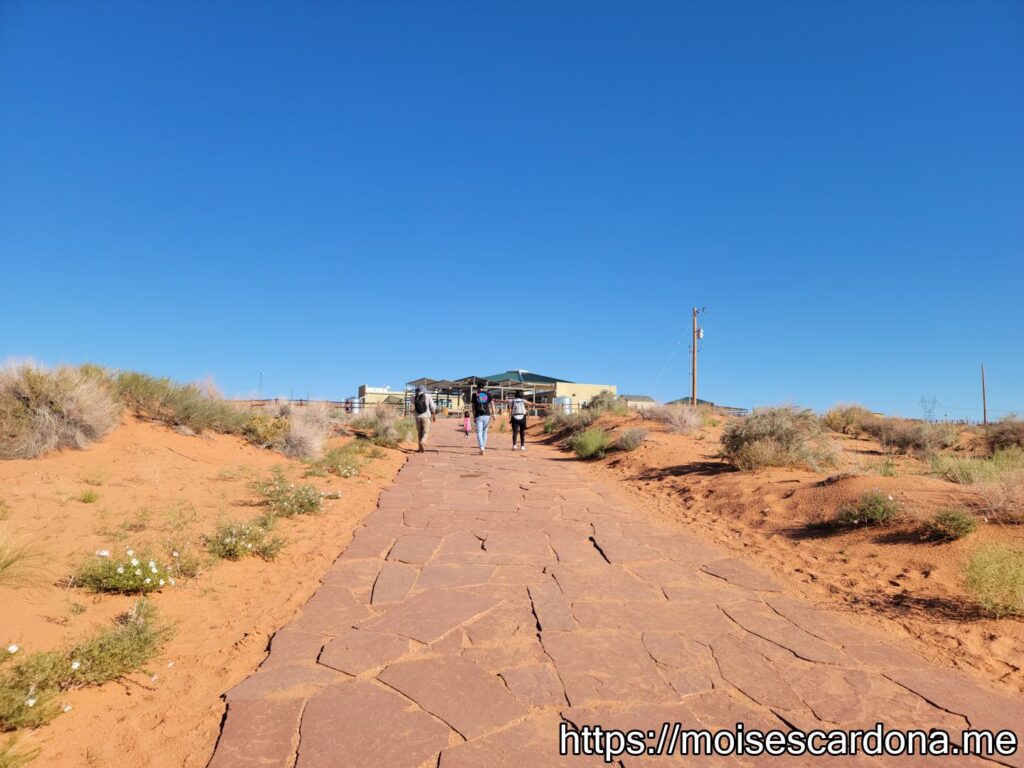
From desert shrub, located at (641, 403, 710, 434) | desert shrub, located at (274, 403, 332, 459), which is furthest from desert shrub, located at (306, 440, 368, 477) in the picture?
desert shrub, located at (641, 403, 710, 434)

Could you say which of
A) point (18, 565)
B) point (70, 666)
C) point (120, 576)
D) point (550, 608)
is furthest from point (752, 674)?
point (18, 565)

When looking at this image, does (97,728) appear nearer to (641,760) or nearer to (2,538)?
(2,538)

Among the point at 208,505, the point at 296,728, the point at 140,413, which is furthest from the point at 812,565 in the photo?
the point at 140,413

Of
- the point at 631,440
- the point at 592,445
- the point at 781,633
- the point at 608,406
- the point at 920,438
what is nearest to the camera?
the point at 781,633

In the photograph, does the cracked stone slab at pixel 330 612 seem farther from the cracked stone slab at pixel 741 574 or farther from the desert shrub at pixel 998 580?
the desert shrub at pixel 998 580

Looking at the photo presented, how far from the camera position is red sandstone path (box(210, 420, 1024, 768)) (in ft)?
7.19

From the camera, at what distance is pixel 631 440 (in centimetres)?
1283

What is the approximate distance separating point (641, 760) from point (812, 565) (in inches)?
143

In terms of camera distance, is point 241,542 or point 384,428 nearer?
point 241,542

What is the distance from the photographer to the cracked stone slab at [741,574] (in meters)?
4.34

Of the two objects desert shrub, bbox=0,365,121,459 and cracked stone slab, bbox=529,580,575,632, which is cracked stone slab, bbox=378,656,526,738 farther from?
desert shrub, bbox=0,365,121,459

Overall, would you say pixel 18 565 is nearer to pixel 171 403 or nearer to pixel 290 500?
pixel 290 500

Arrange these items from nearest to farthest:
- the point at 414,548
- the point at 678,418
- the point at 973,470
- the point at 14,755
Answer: the point at 14,755
the point at 414,548
the point at 973,470
the point at 678,418

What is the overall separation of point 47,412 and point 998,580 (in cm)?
1027
